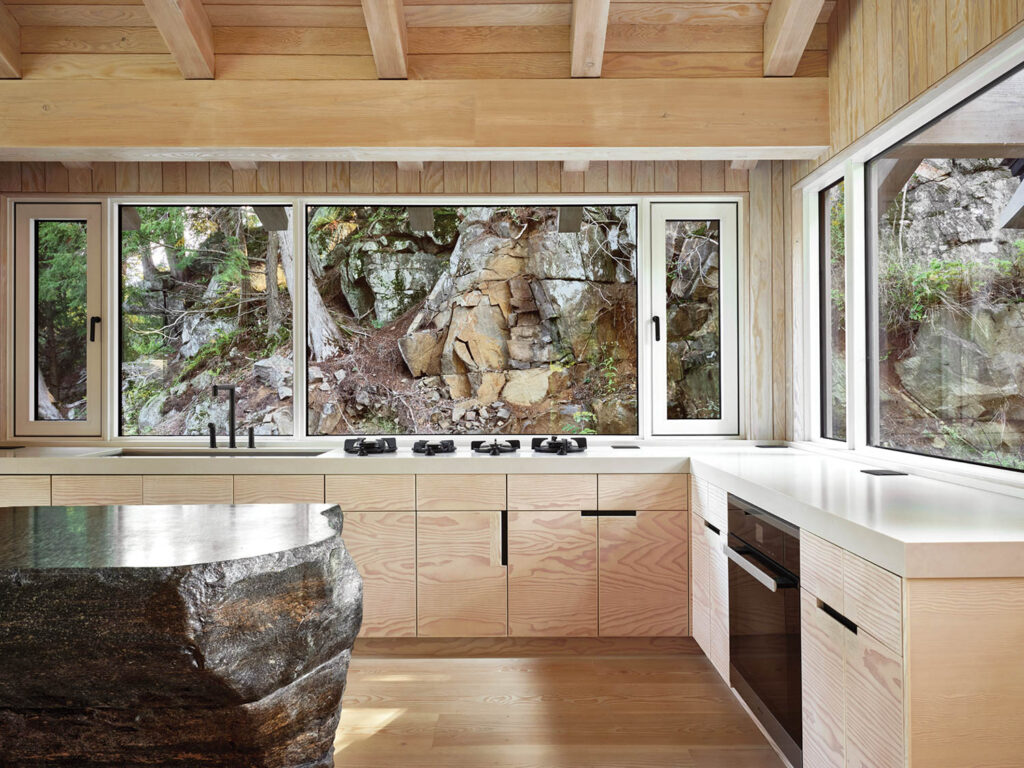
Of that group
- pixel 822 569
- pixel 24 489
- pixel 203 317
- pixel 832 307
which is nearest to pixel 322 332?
pixel 203 317

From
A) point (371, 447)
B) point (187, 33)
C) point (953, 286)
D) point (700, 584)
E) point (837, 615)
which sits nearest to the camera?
point (837, 615)

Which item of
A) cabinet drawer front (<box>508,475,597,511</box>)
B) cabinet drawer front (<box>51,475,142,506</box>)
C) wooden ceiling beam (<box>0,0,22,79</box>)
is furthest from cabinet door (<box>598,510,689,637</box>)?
wooden ceiling beam (<box>0,0,22,79</box>)

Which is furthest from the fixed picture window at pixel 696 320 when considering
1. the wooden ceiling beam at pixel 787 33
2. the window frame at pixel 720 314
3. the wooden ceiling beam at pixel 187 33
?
the wooden ceiling beam at pixel 187 33

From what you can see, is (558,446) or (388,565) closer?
(388,565)

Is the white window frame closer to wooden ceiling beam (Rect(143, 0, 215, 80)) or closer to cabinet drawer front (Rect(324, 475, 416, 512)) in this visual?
wooden ceiling beam (Rect(143, 0, 215, 80))

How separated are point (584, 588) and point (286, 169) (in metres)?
2.40

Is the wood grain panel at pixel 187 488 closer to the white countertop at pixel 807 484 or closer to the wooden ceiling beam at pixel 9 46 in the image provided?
the white countertop at pixel 807 484

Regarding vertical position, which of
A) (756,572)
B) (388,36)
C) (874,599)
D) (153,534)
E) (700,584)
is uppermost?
(388,36)

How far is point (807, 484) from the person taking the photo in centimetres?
201

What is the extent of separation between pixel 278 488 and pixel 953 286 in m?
2.56

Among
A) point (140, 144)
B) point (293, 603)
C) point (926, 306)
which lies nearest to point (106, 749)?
point (293, 603)

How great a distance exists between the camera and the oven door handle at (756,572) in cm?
186

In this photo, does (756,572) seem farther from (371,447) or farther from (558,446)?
(371,447)

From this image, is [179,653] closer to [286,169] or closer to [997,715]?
[997,715]
